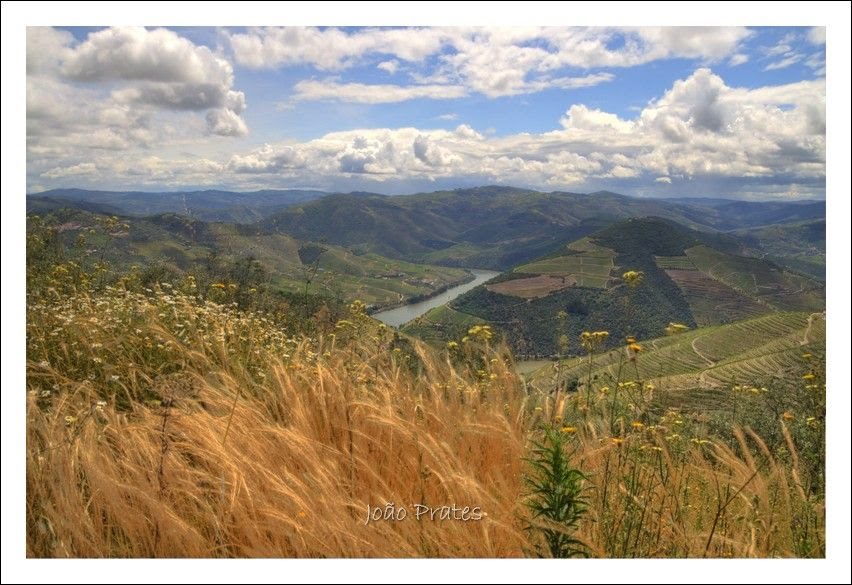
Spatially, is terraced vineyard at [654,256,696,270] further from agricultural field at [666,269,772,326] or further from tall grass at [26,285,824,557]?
tall grass at [26,285,824,557]

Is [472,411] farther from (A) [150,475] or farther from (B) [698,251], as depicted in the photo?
(B) [698,251]

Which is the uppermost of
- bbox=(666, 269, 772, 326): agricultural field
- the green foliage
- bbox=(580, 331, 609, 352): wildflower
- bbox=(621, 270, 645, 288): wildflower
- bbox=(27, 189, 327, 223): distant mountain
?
bbox=(27, 189, 327, 223): distant mountain

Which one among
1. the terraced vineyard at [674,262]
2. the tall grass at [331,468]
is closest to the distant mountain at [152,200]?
the tall grass at [331,468]

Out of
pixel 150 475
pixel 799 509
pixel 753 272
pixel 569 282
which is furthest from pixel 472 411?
pixel 753 272

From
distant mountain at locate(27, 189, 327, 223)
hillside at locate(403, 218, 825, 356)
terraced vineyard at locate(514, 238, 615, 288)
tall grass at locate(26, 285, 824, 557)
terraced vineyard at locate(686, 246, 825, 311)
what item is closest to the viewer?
tall grass at locate(26, 285, 824, 557)

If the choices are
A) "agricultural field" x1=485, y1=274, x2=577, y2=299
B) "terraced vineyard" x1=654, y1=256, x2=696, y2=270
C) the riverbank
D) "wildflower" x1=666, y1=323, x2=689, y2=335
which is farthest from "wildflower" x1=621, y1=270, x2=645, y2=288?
"terraced vineyard" x1=654, y1=256, x2=696, y2=270

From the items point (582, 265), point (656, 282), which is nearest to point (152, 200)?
point (656, 282)
